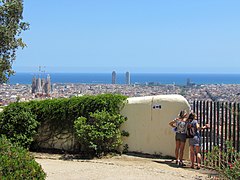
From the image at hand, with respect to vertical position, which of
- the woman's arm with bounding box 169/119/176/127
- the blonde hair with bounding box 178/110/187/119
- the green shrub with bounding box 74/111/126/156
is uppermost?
the blonde hair with bounding box 178/110/187/119

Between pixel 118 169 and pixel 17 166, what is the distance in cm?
507

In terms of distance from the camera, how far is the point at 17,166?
5.60m

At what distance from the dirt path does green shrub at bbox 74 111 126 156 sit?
0.42 metres

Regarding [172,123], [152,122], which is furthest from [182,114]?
[152,122]

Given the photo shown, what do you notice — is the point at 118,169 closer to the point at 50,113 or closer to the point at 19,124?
the point at 50,113

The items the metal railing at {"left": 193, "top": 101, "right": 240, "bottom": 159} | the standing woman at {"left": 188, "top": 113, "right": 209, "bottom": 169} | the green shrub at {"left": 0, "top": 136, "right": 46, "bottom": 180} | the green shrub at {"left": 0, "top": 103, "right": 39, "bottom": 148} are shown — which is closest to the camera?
the green shrub at {"left": 0, "top": 136, "right": 46, "bottom": 180}

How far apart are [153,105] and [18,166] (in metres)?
7.19

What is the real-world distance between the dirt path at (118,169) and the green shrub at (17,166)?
339 cm

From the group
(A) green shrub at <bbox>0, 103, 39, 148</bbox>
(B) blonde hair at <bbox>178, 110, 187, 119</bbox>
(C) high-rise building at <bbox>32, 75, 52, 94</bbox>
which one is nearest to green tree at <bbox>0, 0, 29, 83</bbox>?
(A) green shrub at <bbox>0, 103, 39, 148</bbox>

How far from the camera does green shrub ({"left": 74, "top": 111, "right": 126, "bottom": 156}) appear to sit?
40.3 feet

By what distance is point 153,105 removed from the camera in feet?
40.8

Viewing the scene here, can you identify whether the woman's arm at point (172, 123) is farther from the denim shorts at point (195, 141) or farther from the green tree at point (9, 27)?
the green tree at point (9, 27)

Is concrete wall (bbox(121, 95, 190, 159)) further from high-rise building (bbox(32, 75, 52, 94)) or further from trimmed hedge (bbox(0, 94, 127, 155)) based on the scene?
high-rise building (bbox(32, 75, 52, 94))

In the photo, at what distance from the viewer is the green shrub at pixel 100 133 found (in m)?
12.3
